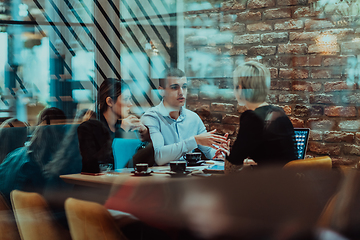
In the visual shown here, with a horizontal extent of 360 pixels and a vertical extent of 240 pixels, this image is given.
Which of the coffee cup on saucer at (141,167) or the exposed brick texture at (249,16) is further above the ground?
the exposed brick texture at (249,16)

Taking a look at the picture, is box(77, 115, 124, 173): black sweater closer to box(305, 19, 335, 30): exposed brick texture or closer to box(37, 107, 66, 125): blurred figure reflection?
box(37, 107, 66, 125): blurred figure reflection

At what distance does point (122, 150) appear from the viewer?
855 mm

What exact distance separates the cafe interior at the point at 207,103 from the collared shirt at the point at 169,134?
26 millimetres

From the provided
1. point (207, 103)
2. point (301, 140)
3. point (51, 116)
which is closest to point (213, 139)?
point (207, 103)

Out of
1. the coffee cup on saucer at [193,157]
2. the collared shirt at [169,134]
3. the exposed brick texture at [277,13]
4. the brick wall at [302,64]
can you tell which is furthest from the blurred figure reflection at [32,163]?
the exposed brick texture at [277,13]

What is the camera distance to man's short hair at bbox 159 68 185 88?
685 millimetres


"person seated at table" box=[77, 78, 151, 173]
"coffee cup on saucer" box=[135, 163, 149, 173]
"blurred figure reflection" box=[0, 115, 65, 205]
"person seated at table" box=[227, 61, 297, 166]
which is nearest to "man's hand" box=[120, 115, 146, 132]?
"person seated at table" box=[77, 78, 151, 173]

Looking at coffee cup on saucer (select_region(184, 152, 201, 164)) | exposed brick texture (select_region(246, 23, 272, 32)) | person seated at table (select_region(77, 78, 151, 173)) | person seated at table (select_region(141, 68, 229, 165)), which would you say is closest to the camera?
exposed brick texture (select_region(246, 23, 272, 32))

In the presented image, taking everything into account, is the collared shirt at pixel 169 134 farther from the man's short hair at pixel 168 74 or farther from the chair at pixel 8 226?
the chair at pixel 8 226

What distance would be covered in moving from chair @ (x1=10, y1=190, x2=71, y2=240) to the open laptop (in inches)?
22.6

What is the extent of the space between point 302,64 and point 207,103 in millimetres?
213

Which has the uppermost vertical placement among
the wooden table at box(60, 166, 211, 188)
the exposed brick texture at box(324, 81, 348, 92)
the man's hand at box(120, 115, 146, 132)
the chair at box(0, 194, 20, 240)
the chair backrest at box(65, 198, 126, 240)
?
the exposed brick texture at box(324, 81, 348, 92)

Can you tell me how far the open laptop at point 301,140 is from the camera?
23.8 inches

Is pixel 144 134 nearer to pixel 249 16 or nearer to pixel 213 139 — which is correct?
pixel 213 139
